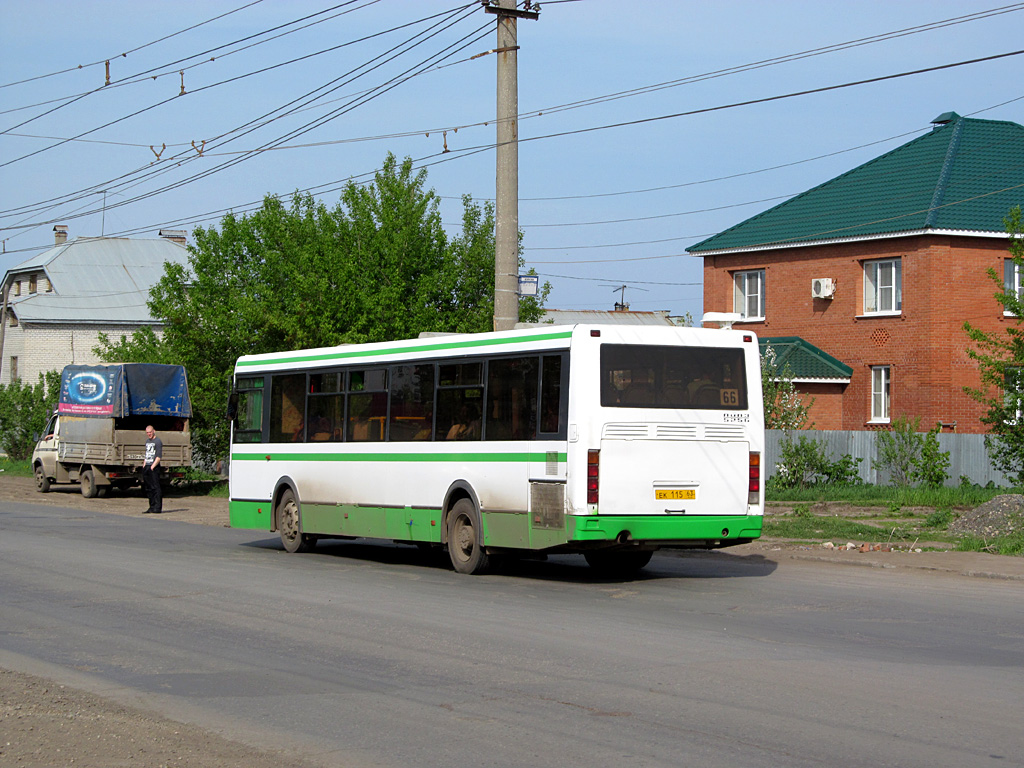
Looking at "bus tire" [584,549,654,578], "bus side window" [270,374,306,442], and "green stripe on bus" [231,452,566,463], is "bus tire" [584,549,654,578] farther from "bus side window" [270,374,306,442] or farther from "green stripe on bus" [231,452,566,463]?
"bus side window" [270,374,306,442]

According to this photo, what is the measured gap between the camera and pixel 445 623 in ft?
36.8

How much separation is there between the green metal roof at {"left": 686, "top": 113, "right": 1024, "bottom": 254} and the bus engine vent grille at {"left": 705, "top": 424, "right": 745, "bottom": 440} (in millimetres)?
23195

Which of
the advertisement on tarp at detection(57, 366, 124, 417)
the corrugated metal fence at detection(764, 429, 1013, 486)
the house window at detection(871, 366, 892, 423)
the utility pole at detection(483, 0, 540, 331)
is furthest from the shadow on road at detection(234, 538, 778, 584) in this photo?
the house window at detection(871, 366, 892, 423)

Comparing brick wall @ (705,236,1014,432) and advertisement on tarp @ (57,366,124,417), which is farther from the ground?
brick wall @ (705,236,1014,432)

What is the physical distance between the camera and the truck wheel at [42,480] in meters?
37.1

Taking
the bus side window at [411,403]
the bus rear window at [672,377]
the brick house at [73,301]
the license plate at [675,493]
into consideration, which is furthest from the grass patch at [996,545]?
the brick house at [73,301]

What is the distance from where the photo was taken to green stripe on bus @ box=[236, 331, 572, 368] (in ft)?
47.9

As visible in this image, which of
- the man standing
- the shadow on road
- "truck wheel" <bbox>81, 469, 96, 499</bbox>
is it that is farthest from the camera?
"truck wheel" <bbox>81, 469, 96, 499</bbox>

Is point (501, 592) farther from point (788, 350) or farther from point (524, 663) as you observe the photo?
point (788, 350)

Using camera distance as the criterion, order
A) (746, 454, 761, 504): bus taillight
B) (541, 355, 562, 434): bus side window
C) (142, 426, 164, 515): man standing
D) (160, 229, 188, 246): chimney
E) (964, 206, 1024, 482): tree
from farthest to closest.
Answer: (160, 229, 188, 246): chimney
(142, 426, 164, 515): man standing
(964, 206, 1024, 482): tree
(746, 454, 761, 504): bus taillight
(541, 355, 562, 434): bus side window

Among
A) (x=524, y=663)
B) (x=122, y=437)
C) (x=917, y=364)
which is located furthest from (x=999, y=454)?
(x=122, y=437)

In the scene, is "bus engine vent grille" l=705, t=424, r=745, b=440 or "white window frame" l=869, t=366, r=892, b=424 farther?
"white window frame" l=869, t=366, r=892, b=424

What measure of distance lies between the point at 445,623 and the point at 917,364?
2780cm

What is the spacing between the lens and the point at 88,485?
34.4m
